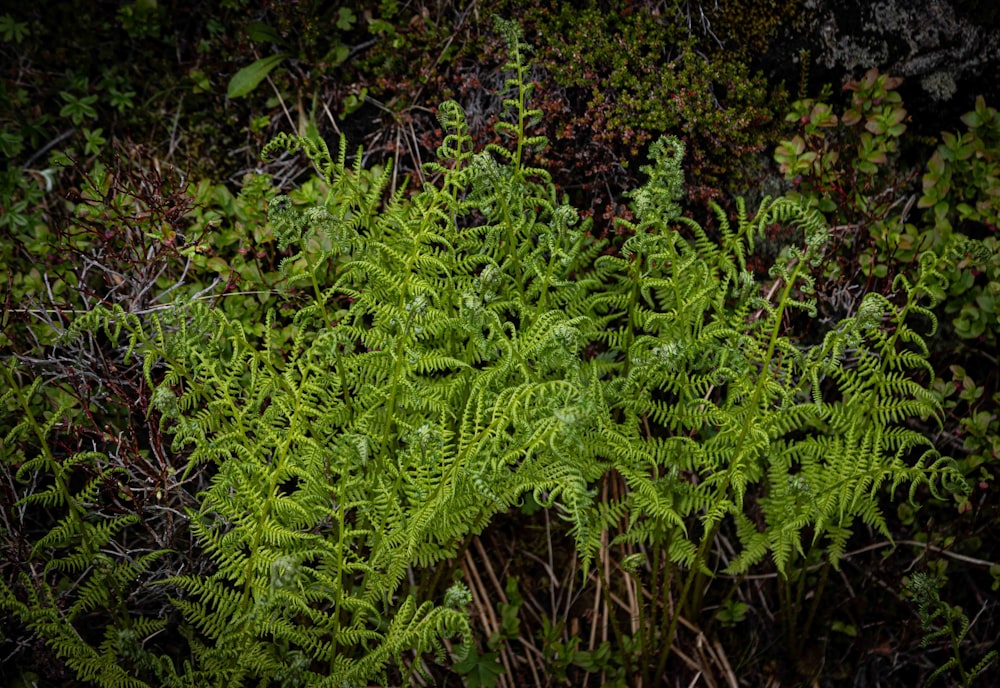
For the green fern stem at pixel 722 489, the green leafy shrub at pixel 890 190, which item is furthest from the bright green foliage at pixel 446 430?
the green leafy shrub at pixel 890 190

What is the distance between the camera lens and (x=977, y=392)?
338 cm

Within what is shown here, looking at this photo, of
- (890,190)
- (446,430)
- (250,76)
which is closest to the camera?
(446,430)

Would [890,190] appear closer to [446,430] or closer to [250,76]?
[446,430]

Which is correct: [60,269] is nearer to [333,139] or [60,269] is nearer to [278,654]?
[333,139]

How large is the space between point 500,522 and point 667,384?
3.17 feet

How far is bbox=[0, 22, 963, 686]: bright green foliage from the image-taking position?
97.7 inches

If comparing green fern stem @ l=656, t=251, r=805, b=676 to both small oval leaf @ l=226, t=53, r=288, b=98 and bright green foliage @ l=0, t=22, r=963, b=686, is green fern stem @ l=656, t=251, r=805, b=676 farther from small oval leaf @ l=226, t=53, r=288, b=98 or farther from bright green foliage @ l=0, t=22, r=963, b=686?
small oval leaf @ l=226, t=53, r=288, b=98

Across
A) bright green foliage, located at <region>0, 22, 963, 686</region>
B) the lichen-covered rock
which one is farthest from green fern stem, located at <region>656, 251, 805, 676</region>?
the lichen-covered rock

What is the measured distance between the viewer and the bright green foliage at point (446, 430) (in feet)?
8.14

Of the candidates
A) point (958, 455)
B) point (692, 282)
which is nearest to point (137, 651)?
point (692, 282)

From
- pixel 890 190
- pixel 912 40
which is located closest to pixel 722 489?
pixel 890 190

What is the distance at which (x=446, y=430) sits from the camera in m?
2.68

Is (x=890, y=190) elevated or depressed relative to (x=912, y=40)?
depressed

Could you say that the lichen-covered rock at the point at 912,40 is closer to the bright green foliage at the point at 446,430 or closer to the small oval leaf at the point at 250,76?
the bright green foliage at the point at 446,430
